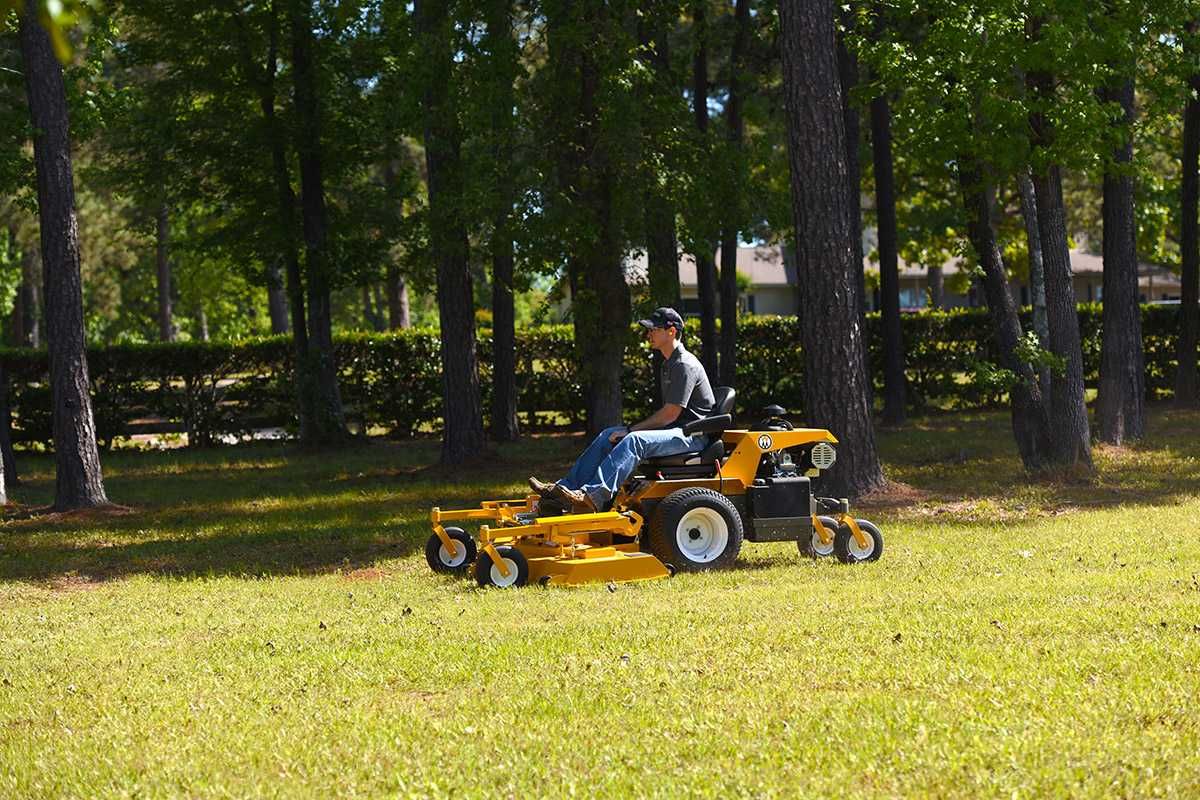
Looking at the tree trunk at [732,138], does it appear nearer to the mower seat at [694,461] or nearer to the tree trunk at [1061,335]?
the tree trunk at [1061,335]

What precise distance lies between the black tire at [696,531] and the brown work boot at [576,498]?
487 mm

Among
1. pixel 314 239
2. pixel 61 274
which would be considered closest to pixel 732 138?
pixel 314 239

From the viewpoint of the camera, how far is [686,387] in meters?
10.7

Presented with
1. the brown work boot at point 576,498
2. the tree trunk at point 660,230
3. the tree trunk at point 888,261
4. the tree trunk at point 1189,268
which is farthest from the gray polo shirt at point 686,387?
the tree trunk at point 1189,268

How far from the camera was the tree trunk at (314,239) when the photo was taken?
22531 millimetres

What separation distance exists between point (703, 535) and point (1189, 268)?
19.1 meters

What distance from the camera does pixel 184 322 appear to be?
6969 centimetres

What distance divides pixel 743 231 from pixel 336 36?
7.68 metres

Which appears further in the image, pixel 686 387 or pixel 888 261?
pixel 888 261

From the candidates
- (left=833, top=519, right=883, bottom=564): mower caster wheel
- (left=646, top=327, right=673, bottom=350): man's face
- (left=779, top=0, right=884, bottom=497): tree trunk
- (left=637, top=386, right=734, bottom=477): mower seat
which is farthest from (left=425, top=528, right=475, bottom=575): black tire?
(left=779, top=0, right=884, bottom=497): tree trunk

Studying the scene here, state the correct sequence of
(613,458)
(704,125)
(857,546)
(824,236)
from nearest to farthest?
1. (613,458)
2. (857,546)
3. (824,236)
4. (704,125)

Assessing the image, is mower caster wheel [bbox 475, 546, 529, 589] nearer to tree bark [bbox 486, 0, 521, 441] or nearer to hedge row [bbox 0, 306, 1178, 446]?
tree bark [bbox 486, 0, 521, 441]

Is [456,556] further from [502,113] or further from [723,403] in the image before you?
[502,113]

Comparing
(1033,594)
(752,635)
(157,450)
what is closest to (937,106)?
(1033,594)
